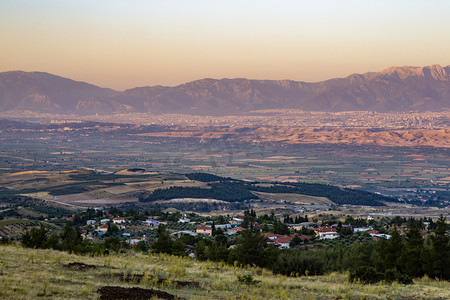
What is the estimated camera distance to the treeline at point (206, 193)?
12716 centimetres

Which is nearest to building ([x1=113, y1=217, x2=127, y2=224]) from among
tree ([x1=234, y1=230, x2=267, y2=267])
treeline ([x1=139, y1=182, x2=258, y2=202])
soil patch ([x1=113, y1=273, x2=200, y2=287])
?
tree ([x1=234, y1=230, x2=267, y2=267])

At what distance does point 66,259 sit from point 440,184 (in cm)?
17578

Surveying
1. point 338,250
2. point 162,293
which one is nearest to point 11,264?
point 162,293

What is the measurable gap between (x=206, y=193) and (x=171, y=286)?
11404 cm

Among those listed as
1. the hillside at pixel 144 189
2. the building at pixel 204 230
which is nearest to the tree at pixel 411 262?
the building at pixel 204 230

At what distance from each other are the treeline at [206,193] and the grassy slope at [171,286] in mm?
104140

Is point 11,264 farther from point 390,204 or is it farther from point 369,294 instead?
point 390,204

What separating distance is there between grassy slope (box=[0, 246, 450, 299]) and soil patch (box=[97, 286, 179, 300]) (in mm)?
284

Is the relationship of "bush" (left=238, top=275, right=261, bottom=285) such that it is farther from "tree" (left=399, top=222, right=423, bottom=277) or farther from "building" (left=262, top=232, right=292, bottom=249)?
"building" (left=262, top=232, right=292, bottom=249)

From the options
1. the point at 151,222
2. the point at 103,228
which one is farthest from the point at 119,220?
the point at 103,228

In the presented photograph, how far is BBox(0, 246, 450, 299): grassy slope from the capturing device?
15.9m

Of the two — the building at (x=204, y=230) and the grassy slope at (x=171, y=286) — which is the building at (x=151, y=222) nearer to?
the building at (x=204, y=230)

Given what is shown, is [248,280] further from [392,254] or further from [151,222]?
[151,222]

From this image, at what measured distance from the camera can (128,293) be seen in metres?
15.9
